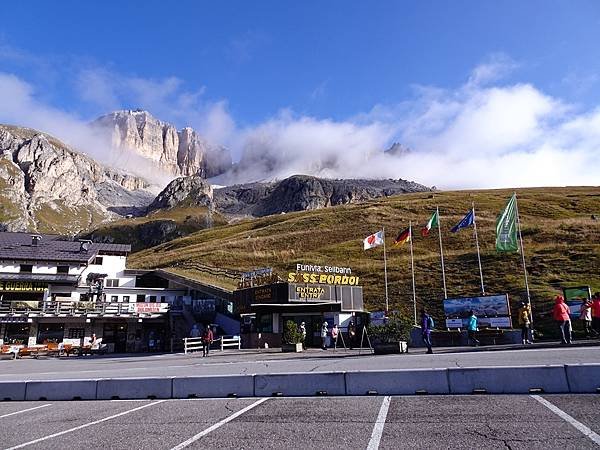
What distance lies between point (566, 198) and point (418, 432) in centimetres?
11807

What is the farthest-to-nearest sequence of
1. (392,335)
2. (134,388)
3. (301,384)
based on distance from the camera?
(392,335), (134,388), (301,384)

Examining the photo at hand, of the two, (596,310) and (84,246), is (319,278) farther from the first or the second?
(84,246)

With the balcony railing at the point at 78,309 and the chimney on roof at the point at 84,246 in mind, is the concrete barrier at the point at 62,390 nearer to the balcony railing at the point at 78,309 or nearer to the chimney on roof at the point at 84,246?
the balcony railing at the point at 78,309

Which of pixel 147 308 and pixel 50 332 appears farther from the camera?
pixel 147 308

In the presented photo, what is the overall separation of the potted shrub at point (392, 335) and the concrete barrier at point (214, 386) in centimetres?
1263

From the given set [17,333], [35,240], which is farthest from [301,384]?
[35,240]

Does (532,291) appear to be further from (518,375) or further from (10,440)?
(10,440)

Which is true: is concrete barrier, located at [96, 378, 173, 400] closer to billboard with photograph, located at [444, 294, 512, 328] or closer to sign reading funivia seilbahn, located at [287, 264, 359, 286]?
sign reading funivia seilbahn, located at [287, 264, 359, 286]

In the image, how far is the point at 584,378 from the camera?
34.2 feet

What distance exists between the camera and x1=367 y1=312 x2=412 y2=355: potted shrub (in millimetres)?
24000

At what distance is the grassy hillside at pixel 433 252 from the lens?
48156 millimetres

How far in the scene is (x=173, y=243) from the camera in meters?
135

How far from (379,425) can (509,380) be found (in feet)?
13.4

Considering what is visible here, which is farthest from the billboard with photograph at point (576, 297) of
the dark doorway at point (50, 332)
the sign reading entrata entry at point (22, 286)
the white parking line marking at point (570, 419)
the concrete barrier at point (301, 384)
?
the sign reading entrata entry at point (22, 286)
